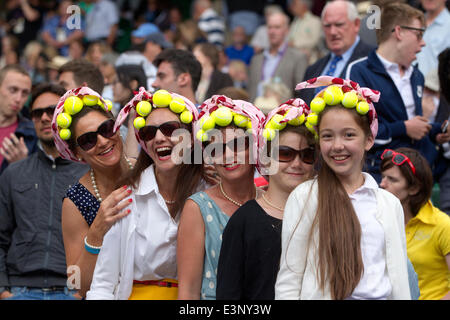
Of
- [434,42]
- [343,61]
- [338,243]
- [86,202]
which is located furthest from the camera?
[434,42]

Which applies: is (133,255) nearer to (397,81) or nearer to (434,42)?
(397,81)

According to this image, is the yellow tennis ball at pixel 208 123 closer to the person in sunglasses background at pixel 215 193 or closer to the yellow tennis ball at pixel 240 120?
the person in sunglasses background at pixel 215 193

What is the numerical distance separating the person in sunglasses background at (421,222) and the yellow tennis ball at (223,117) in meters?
1.68

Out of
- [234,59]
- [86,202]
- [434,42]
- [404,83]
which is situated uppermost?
[234,59]

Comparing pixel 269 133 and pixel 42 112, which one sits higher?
pixel 42 112

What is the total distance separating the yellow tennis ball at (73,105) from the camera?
441 centimetres

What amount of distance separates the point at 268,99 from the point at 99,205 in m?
3.72

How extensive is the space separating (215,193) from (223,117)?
0.43m

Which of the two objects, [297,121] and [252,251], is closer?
[252,251]

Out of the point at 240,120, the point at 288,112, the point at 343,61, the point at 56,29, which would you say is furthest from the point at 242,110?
the point at 56,29

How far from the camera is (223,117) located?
12.7ft

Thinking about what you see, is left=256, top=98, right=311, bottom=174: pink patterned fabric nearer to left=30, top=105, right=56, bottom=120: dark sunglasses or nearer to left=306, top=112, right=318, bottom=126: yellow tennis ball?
left=306, top=112, right=318, bottom=126: yellow tennis ball

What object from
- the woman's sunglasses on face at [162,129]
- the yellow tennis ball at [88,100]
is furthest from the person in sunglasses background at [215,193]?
the yellow tennis ball at [88,100]

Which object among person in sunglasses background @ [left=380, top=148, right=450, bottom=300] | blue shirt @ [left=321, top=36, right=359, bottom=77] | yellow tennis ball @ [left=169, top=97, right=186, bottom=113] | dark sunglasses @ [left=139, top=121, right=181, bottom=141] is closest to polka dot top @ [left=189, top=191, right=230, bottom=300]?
dark sunglasses @ [left=139, top=121, right=181, bottom=141]
